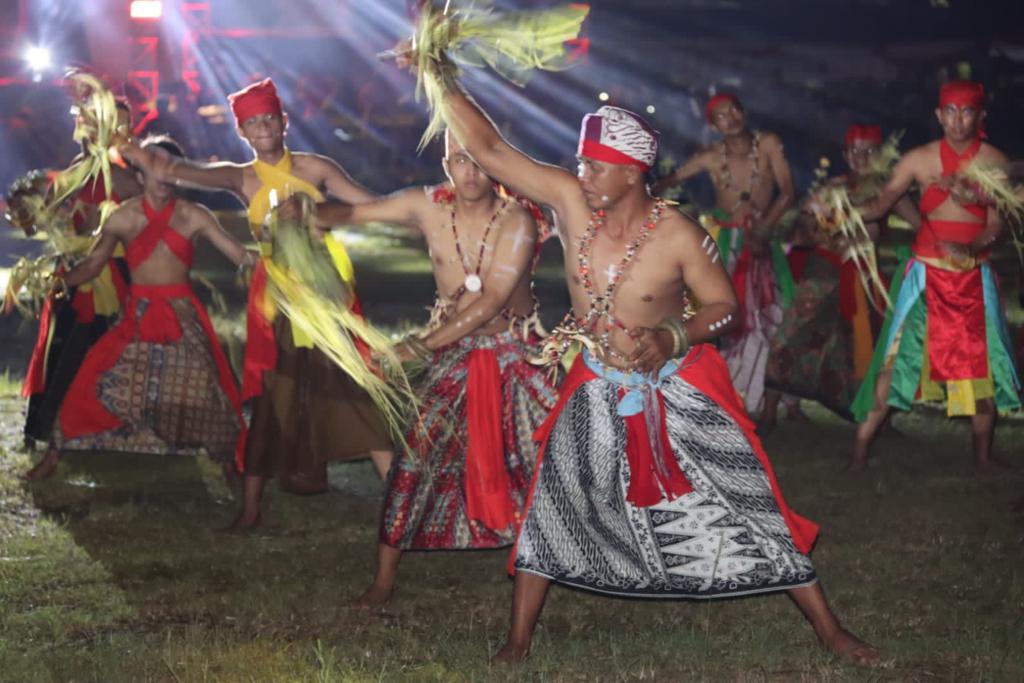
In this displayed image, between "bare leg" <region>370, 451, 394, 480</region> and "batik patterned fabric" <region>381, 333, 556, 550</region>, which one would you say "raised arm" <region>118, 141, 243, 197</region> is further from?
"batik patterned fabric" <region>381, 333, 556, 550</region>

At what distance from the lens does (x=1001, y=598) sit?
6.32 meters

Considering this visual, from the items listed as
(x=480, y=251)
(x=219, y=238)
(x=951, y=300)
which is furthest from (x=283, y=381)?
(x=951, y=300)

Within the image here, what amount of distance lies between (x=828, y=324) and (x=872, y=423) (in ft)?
4.88

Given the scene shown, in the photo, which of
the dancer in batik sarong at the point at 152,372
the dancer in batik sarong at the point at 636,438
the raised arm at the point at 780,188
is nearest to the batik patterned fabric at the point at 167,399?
the dancer in batik sarong at the point at 152,372

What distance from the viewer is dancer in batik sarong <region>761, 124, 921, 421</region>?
32.5ft

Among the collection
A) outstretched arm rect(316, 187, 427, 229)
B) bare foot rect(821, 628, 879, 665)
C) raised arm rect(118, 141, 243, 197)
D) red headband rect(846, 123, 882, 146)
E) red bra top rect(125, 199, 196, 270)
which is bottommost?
bare foot rect(821, 628, 879, 665)

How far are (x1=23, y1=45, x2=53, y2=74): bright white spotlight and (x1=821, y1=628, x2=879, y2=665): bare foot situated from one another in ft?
88.2

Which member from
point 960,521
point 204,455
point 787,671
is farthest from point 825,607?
point 204,455

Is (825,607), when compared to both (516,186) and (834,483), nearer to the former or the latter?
(516,186)

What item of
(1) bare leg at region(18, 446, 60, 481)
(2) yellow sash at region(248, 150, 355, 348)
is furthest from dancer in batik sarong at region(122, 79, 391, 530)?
(1) bare leg at region(18, 446, 60, 481)

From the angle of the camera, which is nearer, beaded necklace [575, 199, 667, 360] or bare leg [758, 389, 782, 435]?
beaded necklace [575, 199, 667, 360]

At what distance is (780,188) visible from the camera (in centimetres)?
1027

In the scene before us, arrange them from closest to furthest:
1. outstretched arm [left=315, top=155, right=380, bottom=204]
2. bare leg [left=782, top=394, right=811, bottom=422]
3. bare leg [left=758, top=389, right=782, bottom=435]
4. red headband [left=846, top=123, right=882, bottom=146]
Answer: outstretched arm [left=315, top=155, right=380, bottom=204]
red headband [left=846, top=123, right=882, bottom=146]
bare leg [left=758, top=389, right=782, bottom=435]
bare leg [left=782, top=394, right=811, bottom=422]

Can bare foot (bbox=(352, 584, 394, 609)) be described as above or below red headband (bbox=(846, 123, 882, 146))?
below
